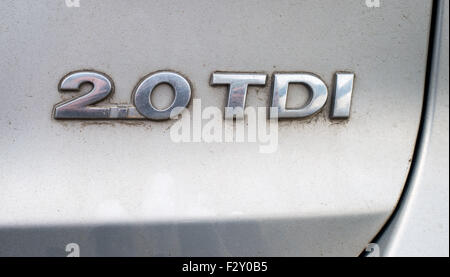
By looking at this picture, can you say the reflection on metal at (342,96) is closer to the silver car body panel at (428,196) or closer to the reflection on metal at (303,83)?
the reflection on metal at (303,83)

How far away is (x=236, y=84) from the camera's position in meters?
0.73

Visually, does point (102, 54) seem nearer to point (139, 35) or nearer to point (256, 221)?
point (139, 35)

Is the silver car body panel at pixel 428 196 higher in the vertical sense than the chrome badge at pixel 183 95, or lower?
lower

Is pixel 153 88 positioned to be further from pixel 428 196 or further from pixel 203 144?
pixel 428 196

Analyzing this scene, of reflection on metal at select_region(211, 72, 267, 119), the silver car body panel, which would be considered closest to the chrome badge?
reflection on metal at select_region(211, 72, 267, 119)

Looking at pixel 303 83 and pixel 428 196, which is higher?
pixel 303 83

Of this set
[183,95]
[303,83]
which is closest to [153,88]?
[183,95]

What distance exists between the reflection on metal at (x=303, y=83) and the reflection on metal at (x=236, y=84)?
0.10 ft

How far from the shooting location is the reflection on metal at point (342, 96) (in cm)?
75

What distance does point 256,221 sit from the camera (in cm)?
77

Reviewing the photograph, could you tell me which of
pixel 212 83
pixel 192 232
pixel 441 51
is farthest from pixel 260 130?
pixel 441 51

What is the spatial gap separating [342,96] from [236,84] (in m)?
0.20

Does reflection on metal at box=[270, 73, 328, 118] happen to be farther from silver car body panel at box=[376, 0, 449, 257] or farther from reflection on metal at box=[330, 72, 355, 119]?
silver car body panel at box=[376, 0, 449, 257]

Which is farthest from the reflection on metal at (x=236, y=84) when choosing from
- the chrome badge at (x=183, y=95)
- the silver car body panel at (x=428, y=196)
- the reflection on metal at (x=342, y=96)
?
the silver car body panel at (x=428, y=196)
